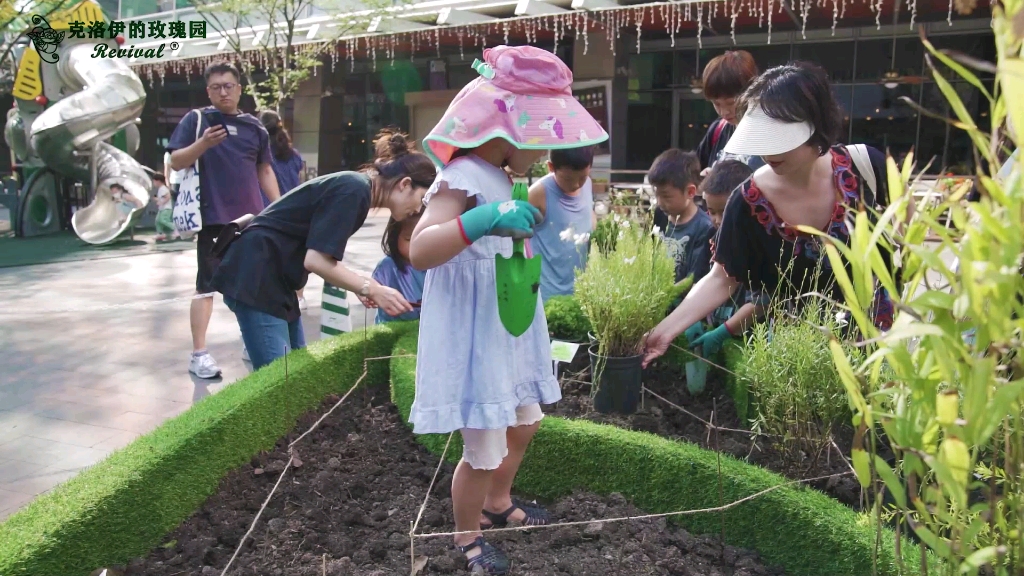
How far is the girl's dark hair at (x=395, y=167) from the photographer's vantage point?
10.0 feet

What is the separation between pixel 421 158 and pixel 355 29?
1171 centimetres

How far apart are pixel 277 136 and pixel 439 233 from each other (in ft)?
15.5

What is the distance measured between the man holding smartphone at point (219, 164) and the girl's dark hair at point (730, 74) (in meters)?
2.70

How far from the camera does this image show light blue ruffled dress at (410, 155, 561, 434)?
2090 millimetres

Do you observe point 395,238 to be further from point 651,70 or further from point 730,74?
point 651,70

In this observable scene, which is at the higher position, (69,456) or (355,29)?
(355,29)

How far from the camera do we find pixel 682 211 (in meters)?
4.07

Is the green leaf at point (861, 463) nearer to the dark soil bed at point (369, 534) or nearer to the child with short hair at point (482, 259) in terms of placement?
the child with short hair at point (482, 259)

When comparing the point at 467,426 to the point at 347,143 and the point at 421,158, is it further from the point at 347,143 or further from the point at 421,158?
the point at 347,143

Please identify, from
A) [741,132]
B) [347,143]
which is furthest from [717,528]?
[347,143]

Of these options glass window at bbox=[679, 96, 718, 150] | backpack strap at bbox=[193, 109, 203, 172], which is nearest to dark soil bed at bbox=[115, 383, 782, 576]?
backpack strap at bbox=[193, 109, 203, 172]

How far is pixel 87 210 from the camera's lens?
12570 millimetres

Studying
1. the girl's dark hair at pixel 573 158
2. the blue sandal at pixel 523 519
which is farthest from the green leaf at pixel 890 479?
the girl's dark hair at pixel 573 158

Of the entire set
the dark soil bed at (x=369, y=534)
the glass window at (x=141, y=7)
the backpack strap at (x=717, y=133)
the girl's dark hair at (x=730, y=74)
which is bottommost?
the dark soil bed at (x=369, y=534)
